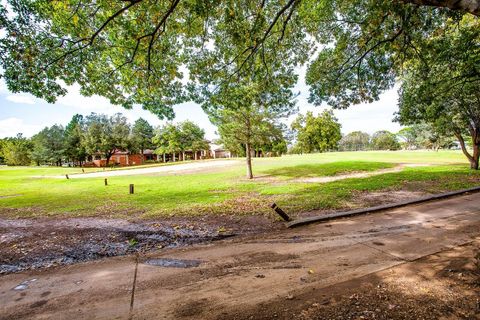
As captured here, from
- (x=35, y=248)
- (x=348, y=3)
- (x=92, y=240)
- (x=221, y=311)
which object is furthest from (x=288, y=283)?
(x=348, y=3)

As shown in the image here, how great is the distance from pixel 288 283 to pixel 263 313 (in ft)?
2.46

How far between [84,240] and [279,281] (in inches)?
208

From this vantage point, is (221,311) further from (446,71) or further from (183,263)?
(446,71)

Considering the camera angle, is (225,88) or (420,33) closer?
(420,33)

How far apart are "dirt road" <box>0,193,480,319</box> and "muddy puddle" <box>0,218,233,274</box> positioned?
1.84 feet

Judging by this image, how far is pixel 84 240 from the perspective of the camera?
5.98 m

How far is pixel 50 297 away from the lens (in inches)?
132

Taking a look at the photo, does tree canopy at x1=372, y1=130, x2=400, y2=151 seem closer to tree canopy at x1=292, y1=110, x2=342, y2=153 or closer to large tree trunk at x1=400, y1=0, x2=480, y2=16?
tree canopy at x1=292, y1=110, x2=342, y2=153

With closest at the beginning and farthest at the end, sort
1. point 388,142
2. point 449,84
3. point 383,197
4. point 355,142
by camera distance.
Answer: point 383,197
point 449,84
point 388,142
point 355,142

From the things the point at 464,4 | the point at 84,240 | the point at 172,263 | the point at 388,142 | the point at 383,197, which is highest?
the point at 388,142

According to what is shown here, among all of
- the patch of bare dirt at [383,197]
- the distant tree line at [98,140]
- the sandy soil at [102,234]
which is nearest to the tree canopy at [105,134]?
the distant tree line at [98,140]

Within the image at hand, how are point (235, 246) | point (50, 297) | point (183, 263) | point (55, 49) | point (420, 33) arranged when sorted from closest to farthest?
point (50, 297) < point (183, 263) < point (235, 246) < point (55, 49) < point (420, 33)

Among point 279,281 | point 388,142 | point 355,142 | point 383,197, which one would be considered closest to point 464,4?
point 279,281

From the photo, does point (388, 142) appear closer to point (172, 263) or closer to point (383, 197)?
point (383, 197)
